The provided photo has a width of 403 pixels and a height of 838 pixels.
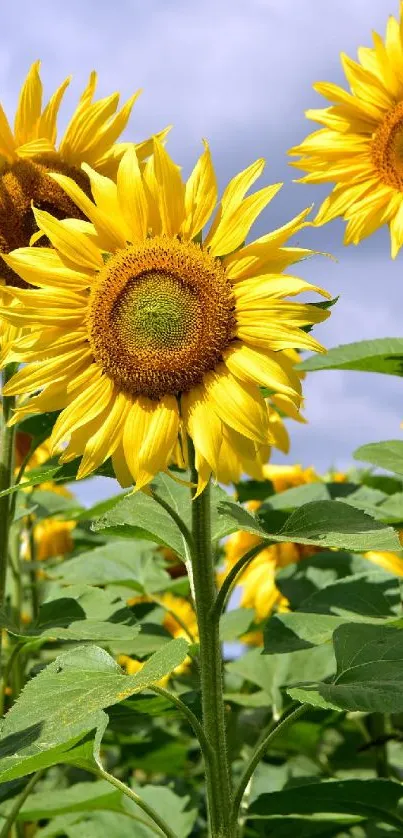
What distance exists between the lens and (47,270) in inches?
75.9

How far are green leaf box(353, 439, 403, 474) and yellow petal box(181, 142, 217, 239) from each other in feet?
2.29

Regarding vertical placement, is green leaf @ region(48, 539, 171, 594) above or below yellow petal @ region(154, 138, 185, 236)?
below

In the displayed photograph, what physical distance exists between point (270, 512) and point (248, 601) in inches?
→ 36.5

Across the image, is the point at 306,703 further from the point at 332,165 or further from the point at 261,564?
the point at 261,564

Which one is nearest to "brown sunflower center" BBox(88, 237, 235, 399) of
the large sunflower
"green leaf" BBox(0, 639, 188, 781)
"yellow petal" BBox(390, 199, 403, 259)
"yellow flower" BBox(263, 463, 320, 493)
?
the large sunflower

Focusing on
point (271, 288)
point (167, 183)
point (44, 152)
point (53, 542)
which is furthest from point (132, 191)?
point (53, 542)

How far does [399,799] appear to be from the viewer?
234cm

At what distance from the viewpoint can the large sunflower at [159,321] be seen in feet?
5.89

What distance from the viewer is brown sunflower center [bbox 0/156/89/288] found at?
2.43 metres

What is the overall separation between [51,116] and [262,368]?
3.46ft

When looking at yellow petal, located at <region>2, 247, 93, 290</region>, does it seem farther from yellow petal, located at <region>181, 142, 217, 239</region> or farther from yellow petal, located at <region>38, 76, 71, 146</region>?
yellow petal, located at <region>38, 76, 71, 146</region>

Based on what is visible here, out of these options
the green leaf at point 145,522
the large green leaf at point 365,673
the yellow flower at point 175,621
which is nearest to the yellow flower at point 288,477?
the yellow flower at point 175,621

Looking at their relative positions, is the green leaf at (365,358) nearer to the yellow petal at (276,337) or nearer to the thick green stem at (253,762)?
the yellow petal at (276,337)

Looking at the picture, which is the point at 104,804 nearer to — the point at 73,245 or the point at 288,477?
the point at 73,245
